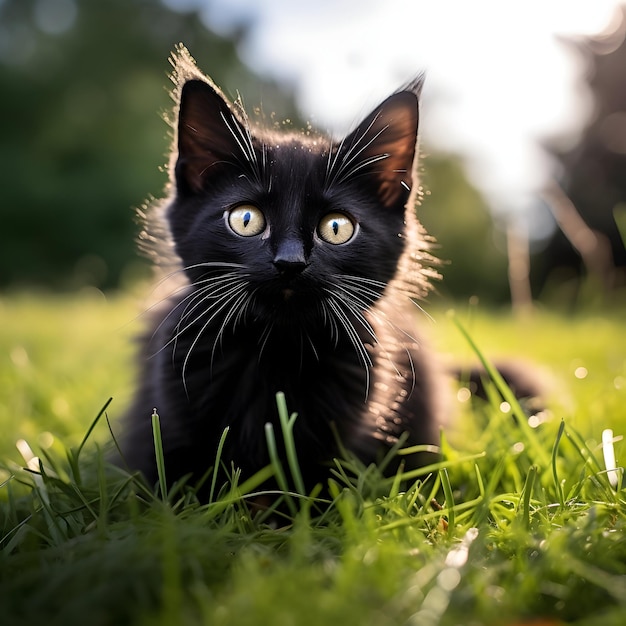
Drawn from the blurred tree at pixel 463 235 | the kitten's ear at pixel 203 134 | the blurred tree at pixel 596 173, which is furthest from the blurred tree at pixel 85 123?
the kitten's ear at pixel 203 134

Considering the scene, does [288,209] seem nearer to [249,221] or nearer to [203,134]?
[249,221]

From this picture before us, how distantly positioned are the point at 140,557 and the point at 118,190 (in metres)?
14.3

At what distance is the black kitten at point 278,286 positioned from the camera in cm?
157

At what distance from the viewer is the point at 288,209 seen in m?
1.57

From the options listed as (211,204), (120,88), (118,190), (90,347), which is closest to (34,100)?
(120,88)

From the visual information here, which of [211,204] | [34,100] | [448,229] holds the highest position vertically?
[34,100]

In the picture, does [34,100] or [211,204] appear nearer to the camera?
[211,204]

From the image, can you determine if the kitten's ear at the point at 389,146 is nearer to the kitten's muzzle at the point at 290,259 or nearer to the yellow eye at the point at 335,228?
the yellow eye at the point at 335,228

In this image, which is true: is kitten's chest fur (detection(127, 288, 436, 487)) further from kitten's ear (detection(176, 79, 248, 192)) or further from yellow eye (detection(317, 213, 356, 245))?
kitten's ear (detection(176, 79, 248, 192))

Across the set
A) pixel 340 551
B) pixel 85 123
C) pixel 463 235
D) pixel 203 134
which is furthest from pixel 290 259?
pixel 85 123

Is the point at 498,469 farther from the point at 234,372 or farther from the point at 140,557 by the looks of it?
the point at 140,557

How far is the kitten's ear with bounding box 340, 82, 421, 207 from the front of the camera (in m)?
1.73

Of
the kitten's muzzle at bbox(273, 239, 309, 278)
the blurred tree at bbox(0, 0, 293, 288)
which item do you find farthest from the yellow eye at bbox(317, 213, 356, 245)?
the blurred tree at bbox(0, 0, 293, 288)

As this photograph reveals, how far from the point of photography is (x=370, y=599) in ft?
3.00
